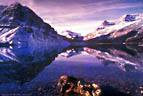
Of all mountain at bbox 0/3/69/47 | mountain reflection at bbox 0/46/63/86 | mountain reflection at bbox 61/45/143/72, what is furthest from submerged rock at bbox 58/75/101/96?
mountain at bbox 0/3/69/47

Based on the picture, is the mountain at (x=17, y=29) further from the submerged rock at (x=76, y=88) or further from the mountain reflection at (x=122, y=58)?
the submerged rock at (x=76, y=88)

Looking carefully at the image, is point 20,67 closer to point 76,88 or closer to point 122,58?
point 76,88

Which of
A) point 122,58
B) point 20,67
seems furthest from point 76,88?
point 122,58

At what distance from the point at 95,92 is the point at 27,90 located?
10540mm

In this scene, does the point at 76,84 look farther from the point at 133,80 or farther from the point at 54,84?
the point at 133,80

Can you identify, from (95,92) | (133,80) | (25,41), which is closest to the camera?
(95,92)

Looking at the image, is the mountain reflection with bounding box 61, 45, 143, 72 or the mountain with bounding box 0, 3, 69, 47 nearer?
the mountain reflection with bounding box 61, 45, 143, 72

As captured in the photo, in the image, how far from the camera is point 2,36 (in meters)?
92.8

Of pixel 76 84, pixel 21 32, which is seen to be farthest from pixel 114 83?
pixel 21 32

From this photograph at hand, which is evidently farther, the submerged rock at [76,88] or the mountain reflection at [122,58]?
the mountain reflection at [122,58]

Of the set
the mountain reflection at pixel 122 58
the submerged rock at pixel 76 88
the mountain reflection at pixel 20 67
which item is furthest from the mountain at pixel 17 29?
the submerged rock at pixel 76 88

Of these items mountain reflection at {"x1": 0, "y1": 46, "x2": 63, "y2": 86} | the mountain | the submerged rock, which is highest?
the mountain

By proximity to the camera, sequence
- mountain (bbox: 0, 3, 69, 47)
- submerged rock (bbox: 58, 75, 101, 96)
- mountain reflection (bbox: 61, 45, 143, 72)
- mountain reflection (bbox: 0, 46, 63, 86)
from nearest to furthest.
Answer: submerged rock (bbox: 58, 75, 101, 96), mountain reflection (bbox: 0, 46, 63, 86), mountain reflection (bbox: 61, 45, 143, 72), mountain (bbox: 0, 3, 69, 47)

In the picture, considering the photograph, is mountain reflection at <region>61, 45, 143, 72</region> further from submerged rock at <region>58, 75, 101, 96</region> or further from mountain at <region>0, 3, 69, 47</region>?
mountain at <region>0, 3, 69, 47</region>
